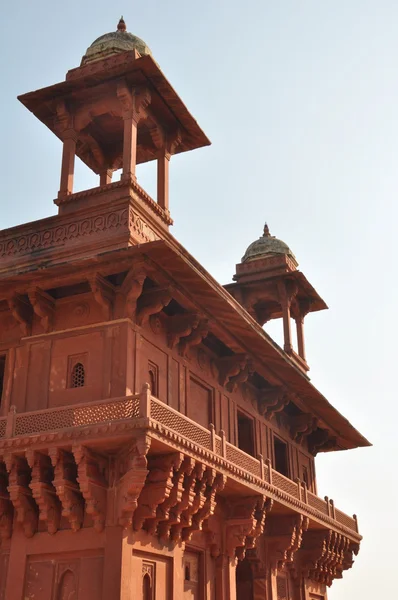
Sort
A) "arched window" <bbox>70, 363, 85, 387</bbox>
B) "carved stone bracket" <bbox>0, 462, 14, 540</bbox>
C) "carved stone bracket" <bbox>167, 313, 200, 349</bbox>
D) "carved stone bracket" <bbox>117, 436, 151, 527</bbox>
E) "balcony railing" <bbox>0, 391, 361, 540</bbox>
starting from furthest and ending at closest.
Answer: "carved stone bracket" <bbox>167, 313, 200, 349</bbox> < "arched window" <bbox>70, 363, 85, 387</bbox> < "carved stone bracket" <bbox>0, 462, 14, 540</bbox> < "balcony railing" <bbox>0, 391, 361, 540</bbox> < "carved stone bracket" <bbox>117, 436, 151, 527</bbox>

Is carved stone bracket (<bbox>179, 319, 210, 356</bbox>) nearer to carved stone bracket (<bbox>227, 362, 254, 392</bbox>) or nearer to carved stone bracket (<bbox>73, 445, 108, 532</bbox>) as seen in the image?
carved stone bracket (<bbox>227, 362, 254, 392</bbox>)

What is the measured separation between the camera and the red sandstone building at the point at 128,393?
39.5 ft

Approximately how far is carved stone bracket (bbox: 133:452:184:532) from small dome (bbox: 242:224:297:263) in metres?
12.7

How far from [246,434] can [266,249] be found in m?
7.95

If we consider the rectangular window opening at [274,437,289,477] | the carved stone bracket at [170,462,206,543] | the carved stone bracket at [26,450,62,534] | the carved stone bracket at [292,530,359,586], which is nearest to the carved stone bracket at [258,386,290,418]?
the rectangular window opening at [274,437,289,477]

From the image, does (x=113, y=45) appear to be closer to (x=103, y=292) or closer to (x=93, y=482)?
(x=103, y=292)

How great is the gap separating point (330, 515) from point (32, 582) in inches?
379

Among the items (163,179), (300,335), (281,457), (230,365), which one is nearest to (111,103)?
(163,179)

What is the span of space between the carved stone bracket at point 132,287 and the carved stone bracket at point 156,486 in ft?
8.58

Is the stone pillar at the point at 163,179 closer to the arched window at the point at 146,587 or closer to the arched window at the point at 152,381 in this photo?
the arched window at the point at 152,381

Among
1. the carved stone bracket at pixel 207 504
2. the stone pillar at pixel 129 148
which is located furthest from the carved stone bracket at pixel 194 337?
the stone pillar at pixel 129 148

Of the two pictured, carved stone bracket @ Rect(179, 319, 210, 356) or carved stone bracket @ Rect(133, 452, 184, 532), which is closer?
carved stone bracket @ Rect(133, 452, 184, 532)

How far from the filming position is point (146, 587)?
12477mm

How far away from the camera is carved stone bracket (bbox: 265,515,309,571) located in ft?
57.1
